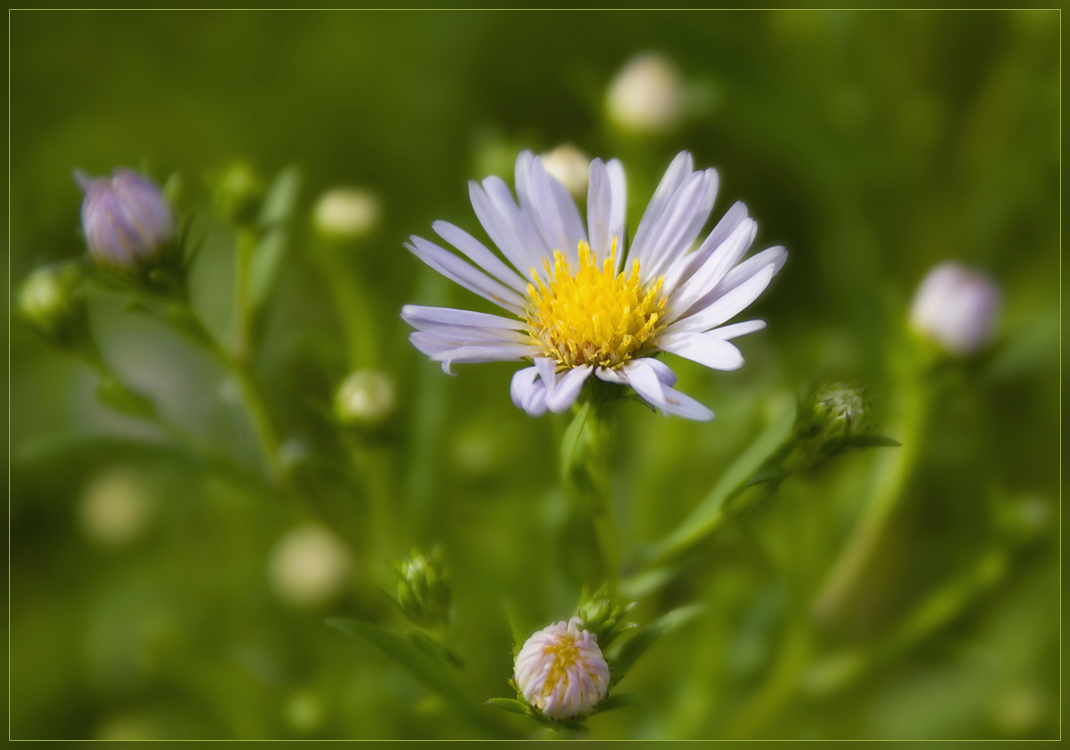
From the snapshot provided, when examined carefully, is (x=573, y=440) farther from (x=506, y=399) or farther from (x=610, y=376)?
(x=506, y=399)

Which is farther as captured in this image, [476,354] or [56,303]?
[56,303]

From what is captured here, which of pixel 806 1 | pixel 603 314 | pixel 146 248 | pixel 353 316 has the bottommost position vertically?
pixel 603 314

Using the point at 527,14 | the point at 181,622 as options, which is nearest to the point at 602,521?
the point at 181,622

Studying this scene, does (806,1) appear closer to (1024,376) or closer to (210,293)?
(1024,376)

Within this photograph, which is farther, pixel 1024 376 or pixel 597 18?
pixel 597 18

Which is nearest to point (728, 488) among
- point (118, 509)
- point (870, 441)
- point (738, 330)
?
point (870, 441)

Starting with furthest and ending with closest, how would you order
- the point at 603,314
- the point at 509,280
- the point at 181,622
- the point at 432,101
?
the point at 432,101, the point at 181,622, the point at 509,280, the point at 603,314

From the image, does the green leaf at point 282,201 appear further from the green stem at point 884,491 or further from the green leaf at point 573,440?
the green stem at point 884,491
